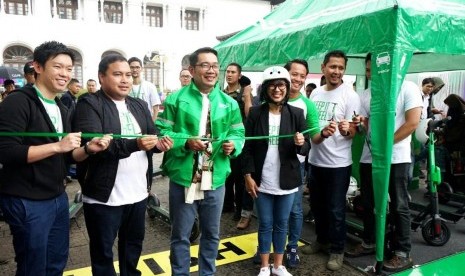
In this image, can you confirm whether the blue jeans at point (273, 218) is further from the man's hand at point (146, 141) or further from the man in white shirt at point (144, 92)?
the man in white shirt at point (144, 92)

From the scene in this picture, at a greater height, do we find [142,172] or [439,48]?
[439,48]

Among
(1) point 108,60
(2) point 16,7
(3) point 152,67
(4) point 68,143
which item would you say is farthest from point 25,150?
(2) point 16,7

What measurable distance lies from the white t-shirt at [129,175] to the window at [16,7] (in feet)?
96.6

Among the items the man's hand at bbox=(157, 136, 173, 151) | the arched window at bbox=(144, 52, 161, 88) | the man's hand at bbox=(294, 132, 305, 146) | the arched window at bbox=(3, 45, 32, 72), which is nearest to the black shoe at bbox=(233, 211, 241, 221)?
the man's hand at bbox=(294, 132, 305, 146)

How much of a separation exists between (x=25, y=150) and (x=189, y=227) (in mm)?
1200

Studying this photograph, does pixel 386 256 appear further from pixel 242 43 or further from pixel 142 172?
pixel 242 43

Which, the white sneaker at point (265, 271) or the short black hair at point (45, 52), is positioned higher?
the short black hair at point (45, 52)

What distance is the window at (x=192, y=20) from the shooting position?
105ft

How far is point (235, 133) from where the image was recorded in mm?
2742

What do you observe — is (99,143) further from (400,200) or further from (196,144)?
(400,200)

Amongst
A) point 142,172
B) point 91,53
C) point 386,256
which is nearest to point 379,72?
point 386,256

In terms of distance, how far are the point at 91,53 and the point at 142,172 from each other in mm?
28607

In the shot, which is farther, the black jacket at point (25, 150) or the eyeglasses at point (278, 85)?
the eyeglasses at point (278, 85)

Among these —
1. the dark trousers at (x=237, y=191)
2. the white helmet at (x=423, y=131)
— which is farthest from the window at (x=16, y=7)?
the white helmet at (x=423, y=131)
